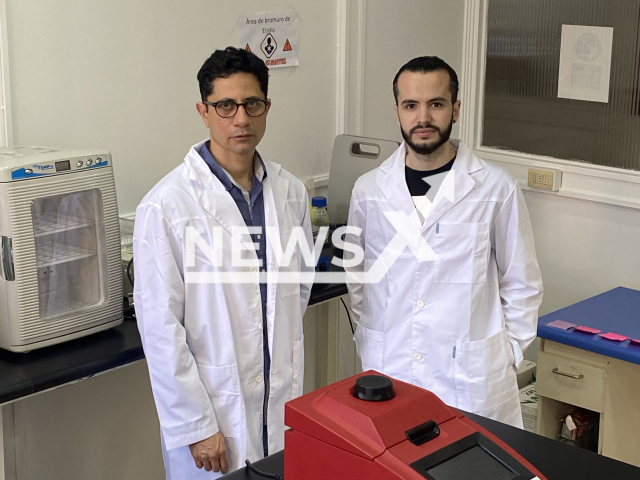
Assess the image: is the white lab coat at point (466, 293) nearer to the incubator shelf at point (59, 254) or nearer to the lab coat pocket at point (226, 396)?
the lab coat pocket at point (226, 396)

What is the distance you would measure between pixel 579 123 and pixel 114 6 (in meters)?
1.75

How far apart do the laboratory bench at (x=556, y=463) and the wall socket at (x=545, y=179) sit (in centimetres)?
176

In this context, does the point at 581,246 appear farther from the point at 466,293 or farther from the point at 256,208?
the point at 256,208

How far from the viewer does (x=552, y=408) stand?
2498 mm

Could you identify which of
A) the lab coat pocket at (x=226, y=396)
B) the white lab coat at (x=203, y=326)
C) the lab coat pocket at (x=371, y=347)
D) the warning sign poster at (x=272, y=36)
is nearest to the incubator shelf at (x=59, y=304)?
the white lab coat at (x=203, y=326)

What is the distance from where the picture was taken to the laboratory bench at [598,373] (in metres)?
2.28

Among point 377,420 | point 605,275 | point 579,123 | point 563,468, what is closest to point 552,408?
point 605,275

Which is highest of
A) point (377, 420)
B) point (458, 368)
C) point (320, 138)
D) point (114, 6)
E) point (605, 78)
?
point (114, 6)

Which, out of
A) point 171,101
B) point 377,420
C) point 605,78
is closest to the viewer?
A: point 377,420

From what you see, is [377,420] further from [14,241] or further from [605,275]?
[605,275]

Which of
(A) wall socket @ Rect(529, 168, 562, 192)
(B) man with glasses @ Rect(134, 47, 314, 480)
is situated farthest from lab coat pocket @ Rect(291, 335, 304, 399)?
(A) wall socket @ Rect(529, 168, 562, 192)

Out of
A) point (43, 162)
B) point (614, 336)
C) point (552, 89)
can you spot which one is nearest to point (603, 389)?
point (614, 336)

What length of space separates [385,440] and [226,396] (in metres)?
0.77

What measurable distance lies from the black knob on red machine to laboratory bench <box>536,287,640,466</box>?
1.35m
